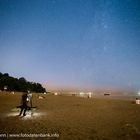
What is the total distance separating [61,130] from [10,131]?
3.08 m

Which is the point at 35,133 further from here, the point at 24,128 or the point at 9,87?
the point at 9,87

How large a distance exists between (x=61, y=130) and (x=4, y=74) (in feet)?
398

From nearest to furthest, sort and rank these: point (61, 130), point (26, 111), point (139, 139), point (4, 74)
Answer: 1. point (139, 139)
2. point (61, 130)
3. point (26, 111)
4. point (4, 74)

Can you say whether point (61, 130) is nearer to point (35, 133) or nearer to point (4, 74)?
point (35, 133)

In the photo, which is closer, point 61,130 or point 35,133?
point 35,133

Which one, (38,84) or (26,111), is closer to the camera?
(26,111)

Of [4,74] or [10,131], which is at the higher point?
[4,74]

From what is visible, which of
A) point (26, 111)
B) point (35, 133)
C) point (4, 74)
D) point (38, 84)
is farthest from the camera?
point (38, 84)

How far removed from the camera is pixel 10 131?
12.4 metres

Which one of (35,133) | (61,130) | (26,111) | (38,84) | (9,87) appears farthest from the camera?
(38,84)

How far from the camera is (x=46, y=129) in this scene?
13.3 meters

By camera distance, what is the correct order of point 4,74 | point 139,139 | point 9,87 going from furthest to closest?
1. point 4,74
2. point 9,87
3. point 139,139


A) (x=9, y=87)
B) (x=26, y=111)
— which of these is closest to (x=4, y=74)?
(x=9, y=87)

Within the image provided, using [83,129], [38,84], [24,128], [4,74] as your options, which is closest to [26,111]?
[24,128]
